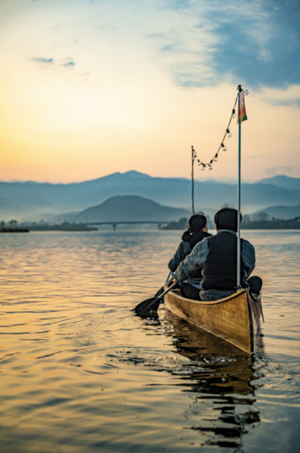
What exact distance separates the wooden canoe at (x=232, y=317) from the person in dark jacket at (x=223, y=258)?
1.12 feet

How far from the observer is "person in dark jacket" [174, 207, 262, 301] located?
823 cm

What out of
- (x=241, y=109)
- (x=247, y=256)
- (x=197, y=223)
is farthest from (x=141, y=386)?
(x=197, y=223)

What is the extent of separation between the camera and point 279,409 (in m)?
5.47

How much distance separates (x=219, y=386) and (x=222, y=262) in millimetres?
2537

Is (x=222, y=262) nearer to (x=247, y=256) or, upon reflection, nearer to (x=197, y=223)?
(x=247, y=256)

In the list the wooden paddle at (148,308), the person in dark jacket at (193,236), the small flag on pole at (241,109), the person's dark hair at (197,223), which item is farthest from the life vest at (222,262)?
the wooden paddle at (148,308)

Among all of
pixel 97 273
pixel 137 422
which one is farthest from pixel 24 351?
pixel 97 273

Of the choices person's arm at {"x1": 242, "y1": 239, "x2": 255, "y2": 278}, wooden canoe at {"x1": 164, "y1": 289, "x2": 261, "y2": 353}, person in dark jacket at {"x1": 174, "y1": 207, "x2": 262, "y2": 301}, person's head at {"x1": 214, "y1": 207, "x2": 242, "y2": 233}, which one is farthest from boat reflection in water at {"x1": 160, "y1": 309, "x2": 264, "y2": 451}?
person's head at {"x1": 214, "y1": 207, "x2": 242, "y2": 233}

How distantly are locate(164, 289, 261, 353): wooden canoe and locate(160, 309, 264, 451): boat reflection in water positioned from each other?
6.7 inches

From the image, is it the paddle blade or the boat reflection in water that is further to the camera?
the paddle blade

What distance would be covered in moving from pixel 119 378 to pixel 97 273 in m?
17.9

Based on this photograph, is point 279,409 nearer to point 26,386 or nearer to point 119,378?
point 119,378

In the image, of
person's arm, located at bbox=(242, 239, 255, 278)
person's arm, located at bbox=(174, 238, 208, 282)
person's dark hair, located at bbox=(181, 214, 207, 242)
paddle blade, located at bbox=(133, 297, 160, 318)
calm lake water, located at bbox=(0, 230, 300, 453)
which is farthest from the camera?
paddle blade, located at bbox=(133, 297, 160, 318)

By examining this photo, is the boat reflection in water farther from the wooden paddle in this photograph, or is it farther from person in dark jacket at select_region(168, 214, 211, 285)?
the wooden paddle
